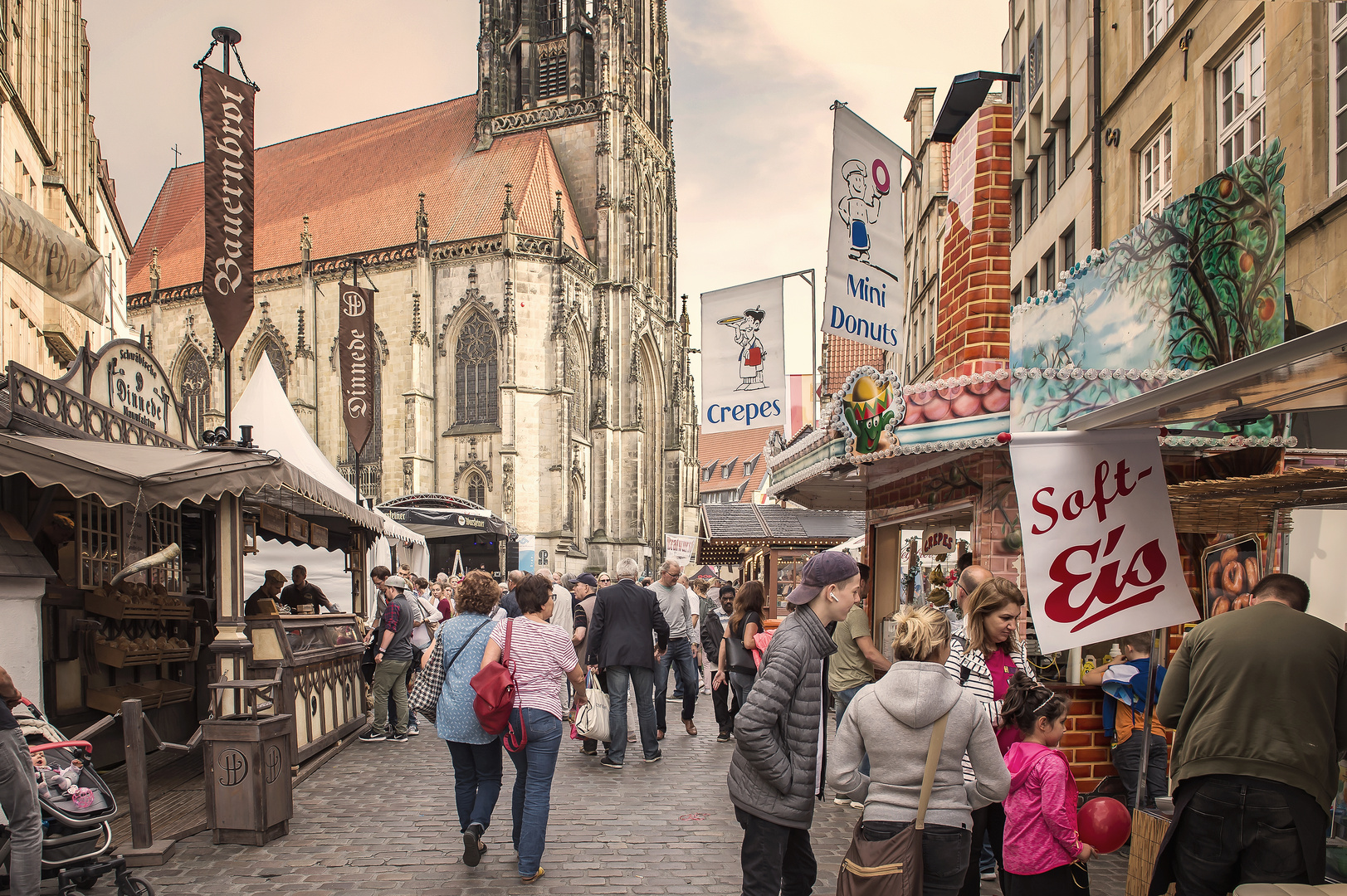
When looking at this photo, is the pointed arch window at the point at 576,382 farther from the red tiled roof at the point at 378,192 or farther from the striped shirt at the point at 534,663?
the striped shirt at the point at 534,663

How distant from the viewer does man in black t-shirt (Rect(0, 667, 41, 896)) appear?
14.4 ft

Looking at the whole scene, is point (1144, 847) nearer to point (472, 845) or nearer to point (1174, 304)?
point (1174, 304)

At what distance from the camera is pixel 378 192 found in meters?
45.5

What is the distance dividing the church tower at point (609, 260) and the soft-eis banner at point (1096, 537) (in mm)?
34779

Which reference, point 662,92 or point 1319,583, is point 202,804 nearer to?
point 1319,583

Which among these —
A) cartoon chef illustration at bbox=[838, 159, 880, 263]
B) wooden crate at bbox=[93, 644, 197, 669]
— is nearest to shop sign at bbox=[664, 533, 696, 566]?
wooden crate at bbox=[93, 644, 197, 669]

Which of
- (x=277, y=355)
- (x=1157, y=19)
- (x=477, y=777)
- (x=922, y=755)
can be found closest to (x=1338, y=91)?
(x=1157, y=19)

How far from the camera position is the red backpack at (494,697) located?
5.34 m

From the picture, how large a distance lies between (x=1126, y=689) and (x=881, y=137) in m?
4.78

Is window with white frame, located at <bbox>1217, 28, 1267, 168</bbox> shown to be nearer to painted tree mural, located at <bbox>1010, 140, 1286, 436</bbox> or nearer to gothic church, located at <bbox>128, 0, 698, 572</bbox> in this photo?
painted tree mural, located at <bbox>1010, 140, 1286, 436</bbox>

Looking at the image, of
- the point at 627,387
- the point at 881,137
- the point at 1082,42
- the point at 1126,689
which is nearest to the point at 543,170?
the point at 627,387

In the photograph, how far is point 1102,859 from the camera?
5754 millimetres

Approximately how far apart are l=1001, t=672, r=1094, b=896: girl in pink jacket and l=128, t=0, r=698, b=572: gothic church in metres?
34.4

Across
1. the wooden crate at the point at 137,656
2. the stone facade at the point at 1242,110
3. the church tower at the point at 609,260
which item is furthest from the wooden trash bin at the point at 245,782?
the church tower at the point at 609,260
